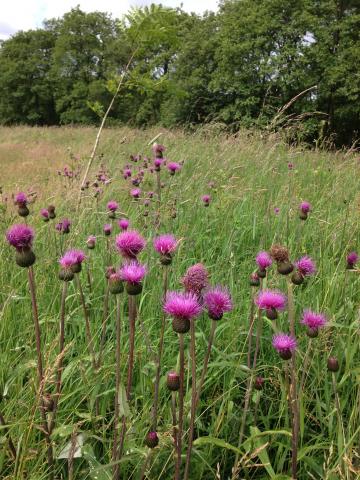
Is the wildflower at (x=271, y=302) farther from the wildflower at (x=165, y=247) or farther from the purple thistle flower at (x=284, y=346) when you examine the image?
the wildflower at (x=165, y=247)

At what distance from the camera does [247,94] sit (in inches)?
839

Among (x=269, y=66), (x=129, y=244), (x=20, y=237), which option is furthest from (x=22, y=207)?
(x=269, y=66)

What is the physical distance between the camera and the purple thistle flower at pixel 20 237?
1.35 meters

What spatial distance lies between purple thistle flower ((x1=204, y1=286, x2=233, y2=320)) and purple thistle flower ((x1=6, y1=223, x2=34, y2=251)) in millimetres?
616

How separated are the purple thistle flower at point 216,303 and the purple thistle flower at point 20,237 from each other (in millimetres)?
616

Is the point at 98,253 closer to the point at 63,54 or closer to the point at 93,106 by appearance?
the point at 93,106

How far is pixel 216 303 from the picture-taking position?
118 cm

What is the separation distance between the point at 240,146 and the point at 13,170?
529 centimetres

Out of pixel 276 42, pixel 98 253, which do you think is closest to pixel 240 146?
pixel 98 253

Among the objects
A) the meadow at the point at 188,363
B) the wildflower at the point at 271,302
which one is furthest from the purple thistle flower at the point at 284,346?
the wildflower at the point at 271,302

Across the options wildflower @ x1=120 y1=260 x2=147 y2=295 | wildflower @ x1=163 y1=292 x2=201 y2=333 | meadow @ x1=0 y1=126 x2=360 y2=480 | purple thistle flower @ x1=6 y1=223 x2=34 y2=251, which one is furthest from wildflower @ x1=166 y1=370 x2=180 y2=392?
purple thistle flower @ x1=6 y1=223 x2=34 y2=251

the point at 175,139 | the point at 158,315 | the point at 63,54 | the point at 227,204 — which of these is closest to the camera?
the point at 158,315

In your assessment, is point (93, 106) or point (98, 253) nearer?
point (98, 253)

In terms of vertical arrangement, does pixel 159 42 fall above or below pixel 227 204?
above
